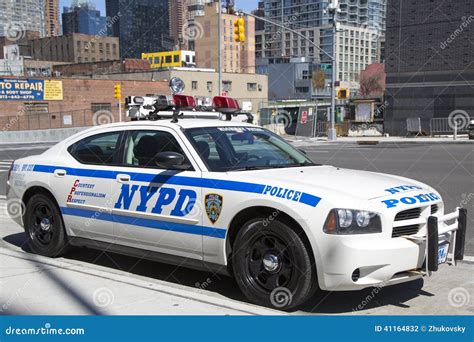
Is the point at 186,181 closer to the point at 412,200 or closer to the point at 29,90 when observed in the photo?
the point at 412,200

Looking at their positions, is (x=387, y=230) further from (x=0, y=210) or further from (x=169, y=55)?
(x=169, y=55)

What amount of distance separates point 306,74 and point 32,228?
418ft

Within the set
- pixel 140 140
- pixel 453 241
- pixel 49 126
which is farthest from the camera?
pixel 49 126

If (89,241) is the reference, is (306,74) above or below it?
above

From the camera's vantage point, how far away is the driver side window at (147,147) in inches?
210

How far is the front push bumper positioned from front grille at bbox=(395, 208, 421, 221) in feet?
0.35

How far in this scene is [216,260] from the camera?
479 centimetres

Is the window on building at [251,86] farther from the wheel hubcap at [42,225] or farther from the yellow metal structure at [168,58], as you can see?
the wheel hubcap at [42,225]

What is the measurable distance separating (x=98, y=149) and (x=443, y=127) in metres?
32.9

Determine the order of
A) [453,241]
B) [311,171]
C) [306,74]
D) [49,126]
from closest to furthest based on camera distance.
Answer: [453,241]
[311,171]
[49,126]
[306,74]

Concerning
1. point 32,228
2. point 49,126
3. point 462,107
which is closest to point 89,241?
point 32,228

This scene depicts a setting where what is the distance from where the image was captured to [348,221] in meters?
4.15

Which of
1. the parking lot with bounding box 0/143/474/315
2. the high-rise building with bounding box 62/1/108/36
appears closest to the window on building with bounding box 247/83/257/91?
the high-rise building with bounding box 62/1/108/36

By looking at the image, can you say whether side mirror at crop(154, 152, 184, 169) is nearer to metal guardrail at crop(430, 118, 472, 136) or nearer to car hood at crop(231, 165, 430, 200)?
car hood at crop(231, 165, 430, 200)
